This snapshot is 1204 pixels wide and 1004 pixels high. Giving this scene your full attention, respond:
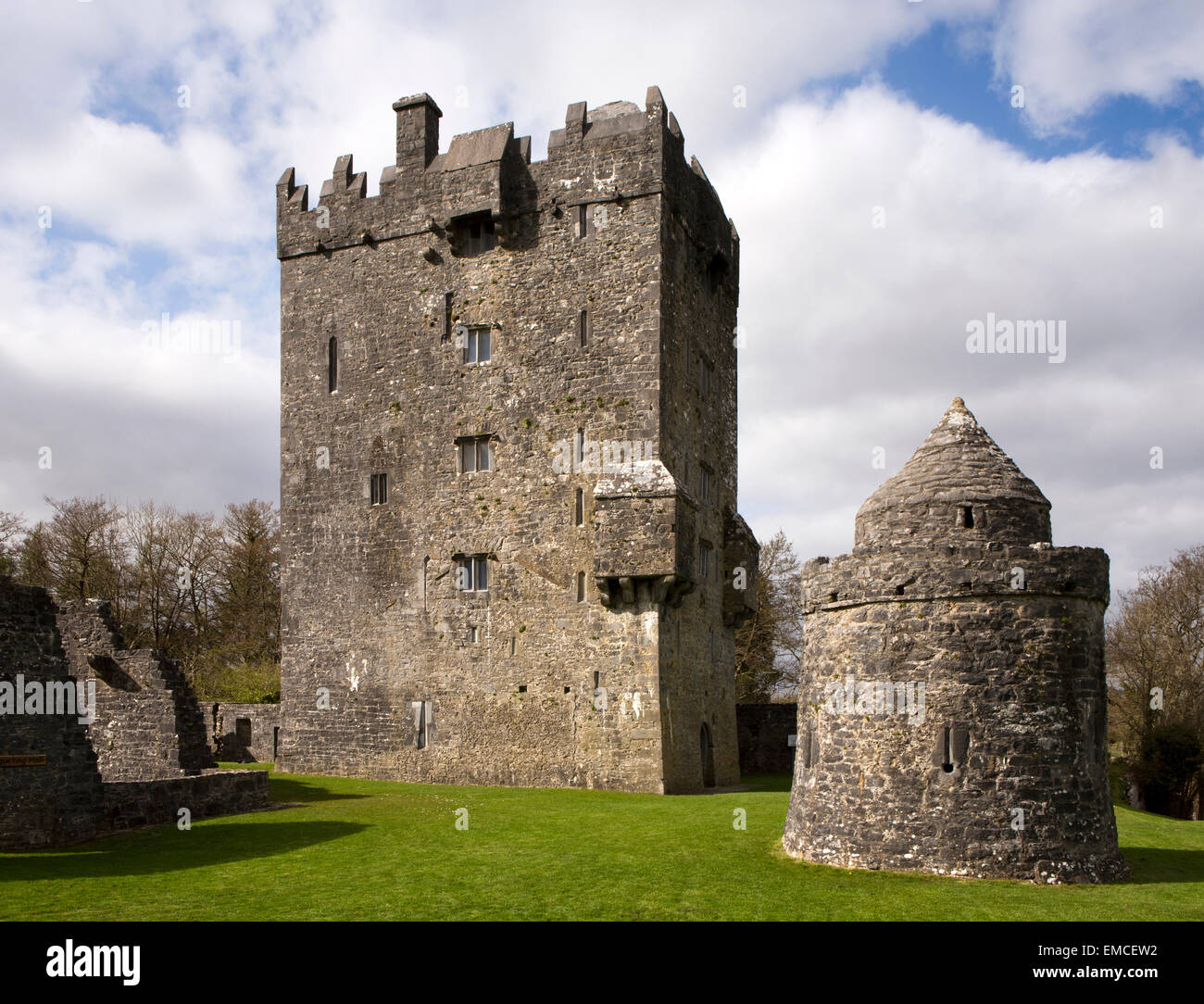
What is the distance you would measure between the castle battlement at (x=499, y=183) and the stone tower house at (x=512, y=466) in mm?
69

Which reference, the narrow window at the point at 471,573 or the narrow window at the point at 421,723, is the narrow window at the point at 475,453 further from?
the narrow window at the point at 421,723

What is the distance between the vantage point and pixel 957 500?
1361cm

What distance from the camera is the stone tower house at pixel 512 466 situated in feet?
84.4

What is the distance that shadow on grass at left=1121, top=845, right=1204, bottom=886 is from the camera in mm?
13617

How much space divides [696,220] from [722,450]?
21.2ft

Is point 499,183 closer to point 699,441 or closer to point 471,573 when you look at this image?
point 699,441

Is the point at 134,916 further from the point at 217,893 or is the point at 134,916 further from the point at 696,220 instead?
the point at 696,220

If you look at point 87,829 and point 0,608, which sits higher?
point 0,608

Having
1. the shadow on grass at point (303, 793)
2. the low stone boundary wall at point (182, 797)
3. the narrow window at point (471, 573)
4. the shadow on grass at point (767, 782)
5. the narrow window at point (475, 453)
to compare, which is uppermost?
the narrow window at point (475, 453)

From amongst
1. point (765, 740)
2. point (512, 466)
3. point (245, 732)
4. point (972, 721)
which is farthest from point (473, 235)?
point (972, 721)

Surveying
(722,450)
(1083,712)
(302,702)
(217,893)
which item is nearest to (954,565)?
(1083,712)

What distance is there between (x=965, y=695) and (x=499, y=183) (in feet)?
64.3

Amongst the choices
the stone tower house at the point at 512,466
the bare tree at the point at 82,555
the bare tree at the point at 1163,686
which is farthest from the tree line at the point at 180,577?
the bare tree at the point at 1163,686
